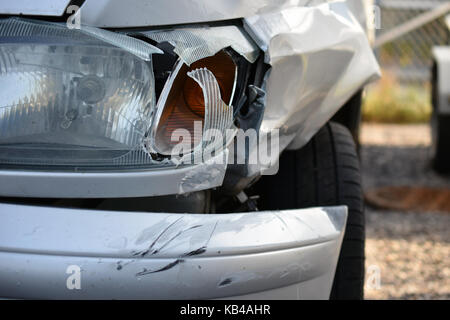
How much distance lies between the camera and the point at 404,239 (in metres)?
3.87

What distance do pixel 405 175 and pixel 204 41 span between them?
433cm

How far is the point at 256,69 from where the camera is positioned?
65.0 inches

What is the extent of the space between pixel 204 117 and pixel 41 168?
0.40 meters

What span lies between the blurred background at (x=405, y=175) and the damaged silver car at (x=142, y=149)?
0.88 metres

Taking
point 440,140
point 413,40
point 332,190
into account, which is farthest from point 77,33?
point 413,40

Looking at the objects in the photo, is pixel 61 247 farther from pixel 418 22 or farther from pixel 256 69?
→ pixel 418 22

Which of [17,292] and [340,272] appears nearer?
[17,292]

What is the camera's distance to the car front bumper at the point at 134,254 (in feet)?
4.73

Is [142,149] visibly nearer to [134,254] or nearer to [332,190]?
[134,254]

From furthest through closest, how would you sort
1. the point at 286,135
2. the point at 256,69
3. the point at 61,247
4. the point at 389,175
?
the point at 389,175, the point at 286,135, the point at 256,69, the point at 61,247

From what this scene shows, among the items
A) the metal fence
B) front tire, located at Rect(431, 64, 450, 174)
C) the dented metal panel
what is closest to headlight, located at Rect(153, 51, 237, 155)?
the dented metal panel

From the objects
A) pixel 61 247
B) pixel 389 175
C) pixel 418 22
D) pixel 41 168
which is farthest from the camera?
pixel 418 22

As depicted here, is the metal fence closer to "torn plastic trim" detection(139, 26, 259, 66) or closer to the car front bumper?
"torn plastic trim" detection(139, 26, 259, 66)
